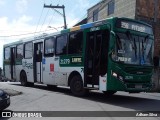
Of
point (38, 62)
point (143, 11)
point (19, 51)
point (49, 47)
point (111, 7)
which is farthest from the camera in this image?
point (111, 7)

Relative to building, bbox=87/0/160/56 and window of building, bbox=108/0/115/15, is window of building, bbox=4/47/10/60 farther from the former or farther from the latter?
window of building, bbox=108/0/115/15

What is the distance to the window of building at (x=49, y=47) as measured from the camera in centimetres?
1725

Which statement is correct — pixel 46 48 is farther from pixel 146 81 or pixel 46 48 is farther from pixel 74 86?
pixel 146 81

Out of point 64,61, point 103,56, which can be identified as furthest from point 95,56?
point 64,61

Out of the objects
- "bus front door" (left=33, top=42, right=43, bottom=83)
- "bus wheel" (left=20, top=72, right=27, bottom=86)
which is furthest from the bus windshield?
"bus wheel" (left=20, top=72, right=27, bottom=86)

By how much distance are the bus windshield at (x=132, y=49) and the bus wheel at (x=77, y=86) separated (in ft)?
9.01

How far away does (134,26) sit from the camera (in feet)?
43.4

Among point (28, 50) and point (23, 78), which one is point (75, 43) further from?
point (23, 78)

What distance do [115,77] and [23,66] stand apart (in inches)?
405

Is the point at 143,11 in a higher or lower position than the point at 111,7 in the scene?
lower

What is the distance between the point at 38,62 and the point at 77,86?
5.00 m

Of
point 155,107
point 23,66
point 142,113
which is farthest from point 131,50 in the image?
point 23,66

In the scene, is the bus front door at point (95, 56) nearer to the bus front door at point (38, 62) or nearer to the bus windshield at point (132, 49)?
the bus windshield at point (132, 49)

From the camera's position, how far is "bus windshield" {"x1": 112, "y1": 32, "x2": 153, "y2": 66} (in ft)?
40.9
